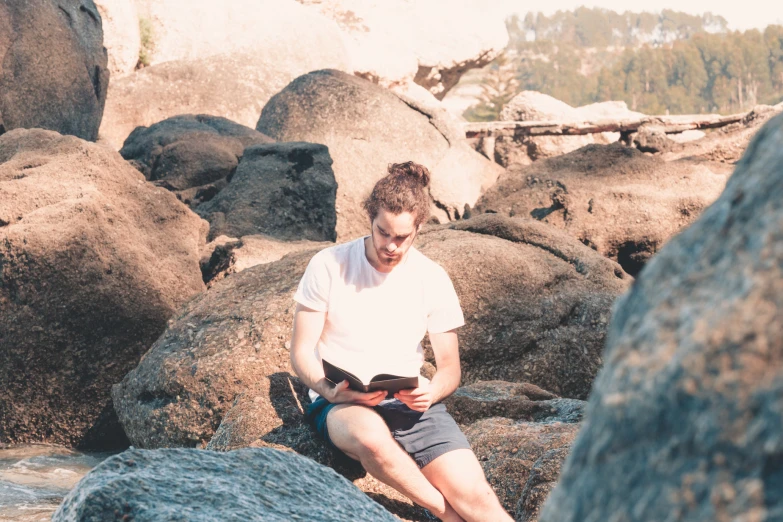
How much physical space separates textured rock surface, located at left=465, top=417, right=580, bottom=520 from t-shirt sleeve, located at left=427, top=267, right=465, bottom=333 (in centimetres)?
49

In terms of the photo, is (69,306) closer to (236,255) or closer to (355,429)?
(236,255)

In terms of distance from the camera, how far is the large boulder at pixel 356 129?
11.0 metres

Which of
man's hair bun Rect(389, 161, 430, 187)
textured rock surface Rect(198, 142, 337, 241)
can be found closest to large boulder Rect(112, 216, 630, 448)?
man's hair bun Rect(389, 161, 430, 187)

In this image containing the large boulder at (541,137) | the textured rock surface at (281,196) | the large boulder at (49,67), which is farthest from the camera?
the large boulder at (541,137)

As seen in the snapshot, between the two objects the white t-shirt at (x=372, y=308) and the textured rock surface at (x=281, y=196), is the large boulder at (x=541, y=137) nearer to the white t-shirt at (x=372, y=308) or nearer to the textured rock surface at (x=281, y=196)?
the textured rock surface at (x=281, y=196)

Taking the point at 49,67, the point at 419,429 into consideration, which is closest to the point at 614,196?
the point at 419,429

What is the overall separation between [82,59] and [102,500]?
29.2ft

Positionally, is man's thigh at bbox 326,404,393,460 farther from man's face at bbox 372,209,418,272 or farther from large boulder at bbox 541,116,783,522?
large boulder at bbox 541,116,783,522

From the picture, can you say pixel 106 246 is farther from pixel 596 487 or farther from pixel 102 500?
pixel 596 487

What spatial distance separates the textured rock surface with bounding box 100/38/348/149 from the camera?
13.9 metres

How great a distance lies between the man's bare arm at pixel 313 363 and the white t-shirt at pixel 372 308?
0.17 ft

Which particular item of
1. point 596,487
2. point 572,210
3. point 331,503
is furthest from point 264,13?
point 596,487

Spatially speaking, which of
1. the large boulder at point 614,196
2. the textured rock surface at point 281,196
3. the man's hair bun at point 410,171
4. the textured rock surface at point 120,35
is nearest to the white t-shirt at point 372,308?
the man's hair bun at point 410,171

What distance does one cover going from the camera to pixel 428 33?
91.4ft
